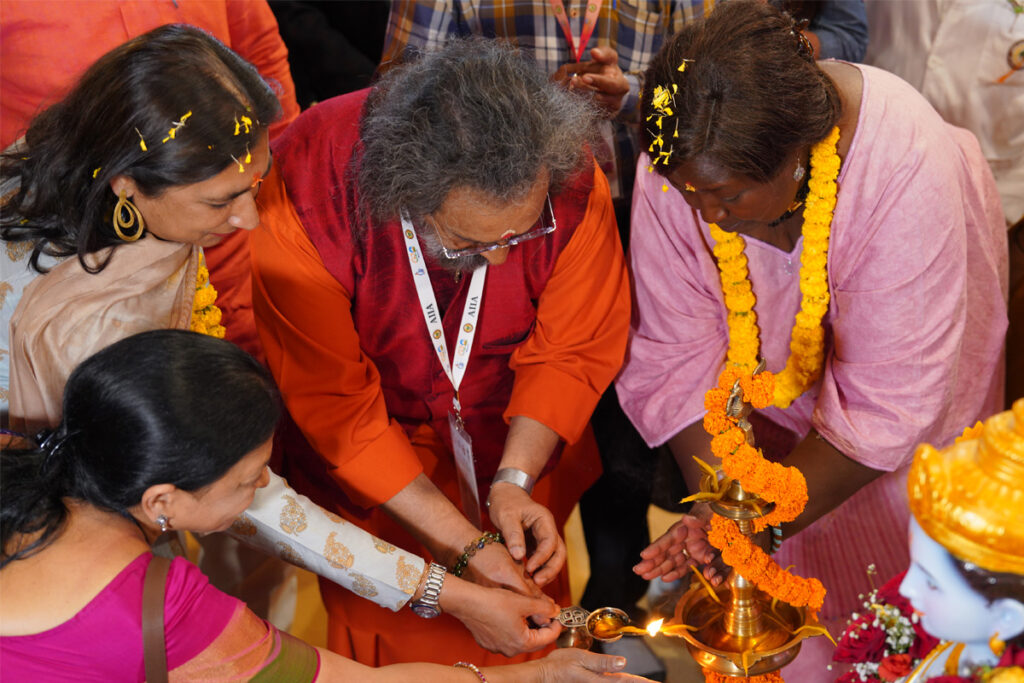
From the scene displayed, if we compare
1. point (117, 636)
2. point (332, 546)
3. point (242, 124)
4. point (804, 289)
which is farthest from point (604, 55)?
point (117, 636)

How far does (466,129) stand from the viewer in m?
2.07

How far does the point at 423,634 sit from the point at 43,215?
4.21 feet

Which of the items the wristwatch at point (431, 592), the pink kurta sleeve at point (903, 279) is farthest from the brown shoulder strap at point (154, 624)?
the pink kurta sleeve at point (903, 279)

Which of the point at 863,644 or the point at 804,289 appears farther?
the point at 804,289

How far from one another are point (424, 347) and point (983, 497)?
154 centimetres

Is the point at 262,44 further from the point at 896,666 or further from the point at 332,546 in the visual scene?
the point at 896,666

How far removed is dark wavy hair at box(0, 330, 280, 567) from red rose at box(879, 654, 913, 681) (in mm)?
1102

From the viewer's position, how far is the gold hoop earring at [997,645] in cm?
136

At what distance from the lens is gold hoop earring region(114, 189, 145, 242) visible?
6.83 feet

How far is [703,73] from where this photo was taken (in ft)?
6.79

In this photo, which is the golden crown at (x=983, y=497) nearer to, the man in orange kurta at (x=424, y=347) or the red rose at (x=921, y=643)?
the red rose at (x=921, y=643)

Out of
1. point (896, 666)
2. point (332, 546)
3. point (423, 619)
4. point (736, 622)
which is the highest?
point (896, 666)

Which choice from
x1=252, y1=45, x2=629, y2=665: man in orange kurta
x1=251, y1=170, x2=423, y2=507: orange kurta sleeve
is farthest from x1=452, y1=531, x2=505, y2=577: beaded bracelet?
x1=251, y1=170, x2=423, y2=507: orange kurta sleeve

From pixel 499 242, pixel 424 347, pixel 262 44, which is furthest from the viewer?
pixel 262 44
